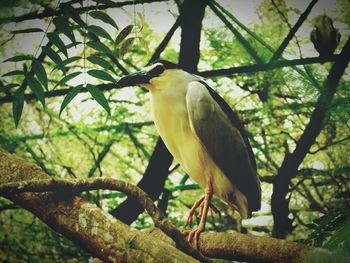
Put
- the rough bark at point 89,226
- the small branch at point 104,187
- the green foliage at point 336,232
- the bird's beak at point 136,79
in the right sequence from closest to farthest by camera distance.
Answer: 1. the green foliage at point 336,232
2. the rough bark at point 89,226
3. the small branch at point 104,187
4. the bird's beak at point 136,79

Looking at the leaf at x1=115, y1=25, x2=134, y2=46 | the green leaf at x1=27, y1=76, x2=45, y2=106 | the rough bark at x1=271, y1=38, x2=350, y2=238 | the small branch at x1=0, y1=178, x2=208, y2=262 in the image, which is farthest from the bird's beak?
the rough bark at x1=271, y1=38, x2=350, y2=238

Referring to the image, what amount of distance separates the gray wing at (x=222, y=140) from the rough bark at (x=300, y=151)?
179mm

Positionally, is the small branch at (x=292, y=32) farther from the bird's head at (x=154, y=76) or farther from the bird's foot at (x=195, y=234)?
the bird's foot at (x=195, y=234)

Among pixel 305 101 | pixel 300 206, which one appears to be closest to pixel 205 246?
pixel 300 206

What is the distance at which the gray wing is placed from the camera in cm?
127

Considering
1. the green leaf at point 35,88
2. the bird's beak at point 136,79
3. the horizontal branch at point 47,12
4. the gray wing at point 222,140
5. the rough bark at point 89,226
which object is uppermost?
the horizontal branch at point 47,12

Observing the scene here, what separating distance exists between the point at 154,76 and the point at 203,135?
0.92 feet

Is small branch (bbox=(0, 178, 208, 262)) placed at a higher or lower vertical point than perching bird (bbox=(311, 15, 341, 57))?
lower

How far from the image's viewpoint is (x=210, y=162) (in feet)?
4.31

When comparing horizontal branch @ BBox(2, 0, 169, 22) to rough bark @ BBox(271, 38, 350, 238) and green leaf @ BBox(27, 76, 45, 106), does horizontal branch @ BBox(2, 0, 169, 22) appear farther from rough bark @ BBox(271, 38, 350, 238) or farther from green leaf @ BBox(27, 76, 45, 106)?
rough bark @ BBox(271, 38, 350, 238)

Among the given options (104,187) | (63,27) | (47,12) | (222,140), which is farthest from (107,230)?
(47,12)

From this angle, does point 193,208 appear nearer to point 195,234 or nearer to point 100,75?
point 195,234

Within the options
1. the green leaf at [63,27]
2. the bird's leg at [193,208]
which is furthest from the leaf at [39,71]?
the bird's leg at [193,208]

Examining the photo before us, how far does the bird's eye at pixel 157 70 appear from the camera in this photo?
136 cm
